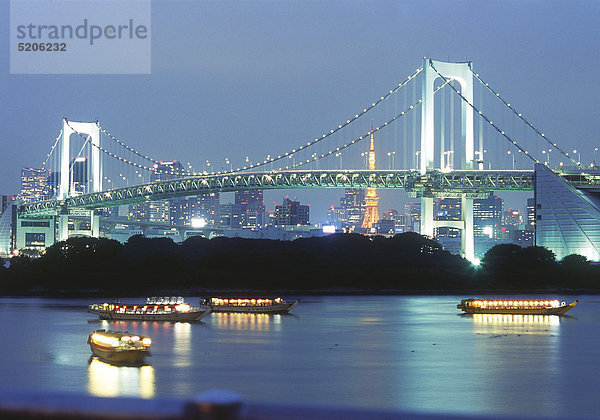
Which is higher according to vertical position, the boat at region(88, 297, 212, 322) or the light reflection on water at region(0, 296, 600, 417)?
the boat at region(88, 297, 212, 322)

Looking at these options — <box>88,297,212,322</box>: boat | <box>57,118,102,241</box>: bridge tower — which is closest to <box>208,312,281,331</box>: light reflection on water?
<box>88,297,212,322</box>: boat

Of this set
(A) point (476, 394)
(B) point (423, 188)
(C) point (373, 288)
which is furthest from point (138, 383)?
(C) point (373, 288)

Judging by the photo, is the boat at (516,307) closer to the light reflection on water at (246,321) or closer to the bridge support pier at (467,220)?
the light reflection on water at (246,321)

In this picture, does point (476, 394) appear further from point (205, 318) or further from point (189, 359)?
point (205, 318)

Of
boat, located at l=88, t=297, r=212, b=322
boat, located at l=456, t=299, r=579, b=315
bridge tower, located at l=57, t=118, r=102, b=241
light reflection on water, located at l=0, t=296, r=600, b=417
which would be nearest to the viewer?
light reflection on water, located at l=0, t=296, r=600, b=417

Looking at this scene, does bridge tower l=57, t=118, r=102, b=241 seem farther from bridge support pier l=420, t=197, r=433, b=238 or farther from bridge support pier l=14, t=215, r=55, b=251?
bridge support pier l=420, t=197, r=433, b=238

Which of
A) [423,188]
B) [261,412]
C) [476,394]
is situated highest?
[423,188]

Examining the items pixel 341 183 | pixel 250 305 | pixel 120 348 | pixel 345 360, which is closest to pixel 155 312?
pixel 250 305
